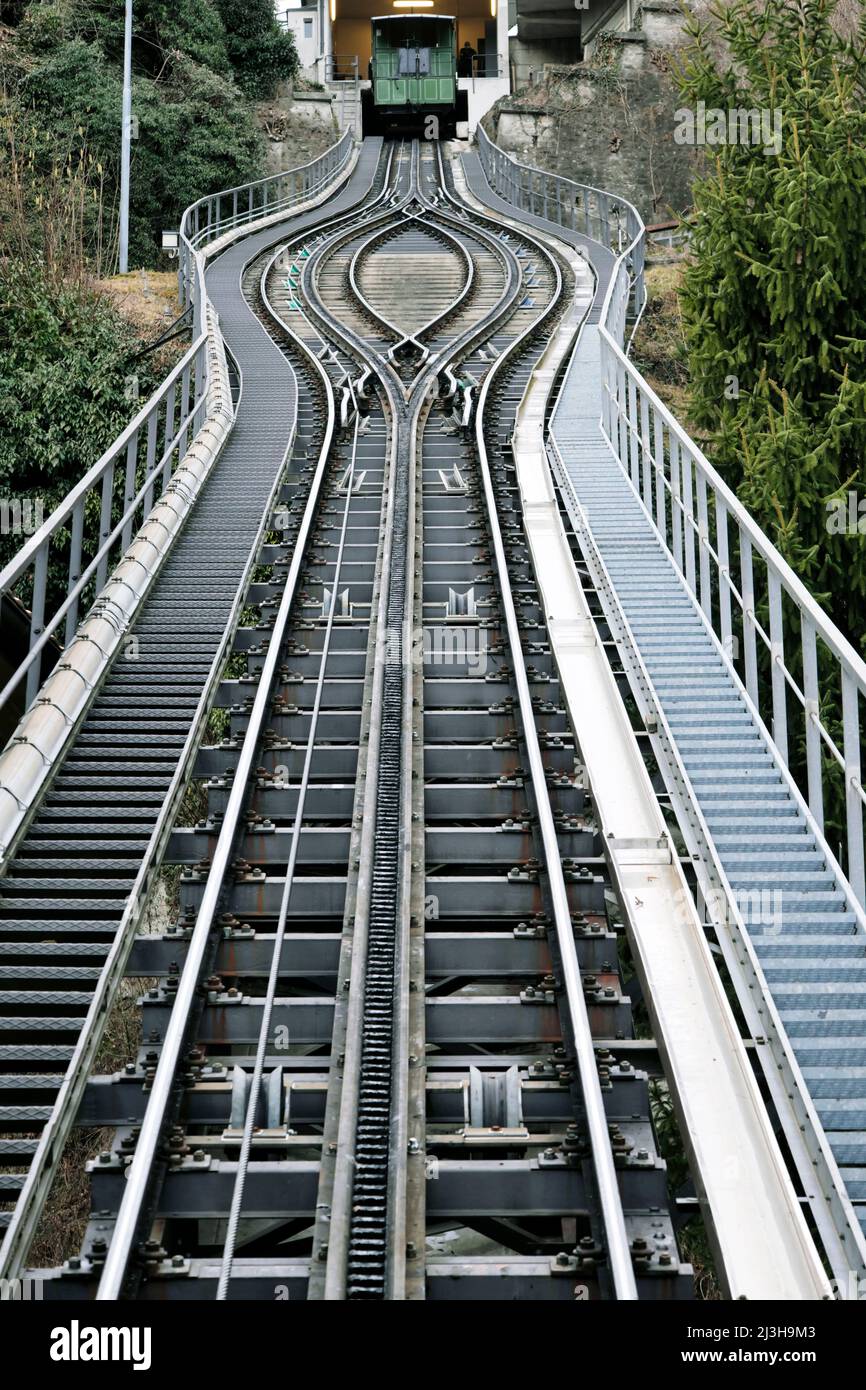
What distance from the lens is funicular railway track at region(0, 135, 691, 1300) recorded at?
477 centimetres

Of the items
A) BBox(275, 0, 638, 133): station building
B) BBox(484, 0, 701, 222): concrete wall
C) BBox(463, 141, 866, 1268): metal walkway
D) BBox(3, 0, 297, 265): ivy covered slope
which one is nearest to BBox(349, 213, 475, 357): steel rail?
BBox(3, 0, 297, 265): ivy covered slope

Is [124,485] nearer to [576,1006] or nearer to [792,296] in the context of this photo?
[792,296]

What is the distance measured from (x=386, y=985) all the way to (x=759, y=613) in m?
5.21

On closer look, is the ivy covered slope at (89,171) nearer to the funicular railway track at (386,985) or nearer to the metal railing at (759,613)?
the funicular railway track at (386,985)

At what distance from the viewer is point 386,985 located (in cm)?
591

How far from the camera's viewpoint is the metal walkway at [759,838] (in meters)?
5.48

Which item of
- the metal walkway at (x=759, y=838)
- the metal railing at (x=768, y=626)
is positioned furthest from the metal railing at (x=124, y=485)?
the metal railing at (x=768, y=626)

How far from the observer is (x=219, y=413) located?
1465 centimetres

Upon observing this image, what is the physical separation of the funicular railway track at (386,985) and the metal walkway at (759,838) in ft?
2.09

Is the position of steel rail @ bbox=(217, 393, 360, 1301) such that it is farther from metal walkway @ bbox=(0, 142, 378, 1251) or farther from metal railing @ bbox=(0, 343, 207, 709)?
metal railing @ bbox=(0, 343, 207, 709)

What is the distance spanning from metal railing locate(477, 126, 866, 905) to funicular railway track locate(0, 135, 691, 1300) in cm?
121
